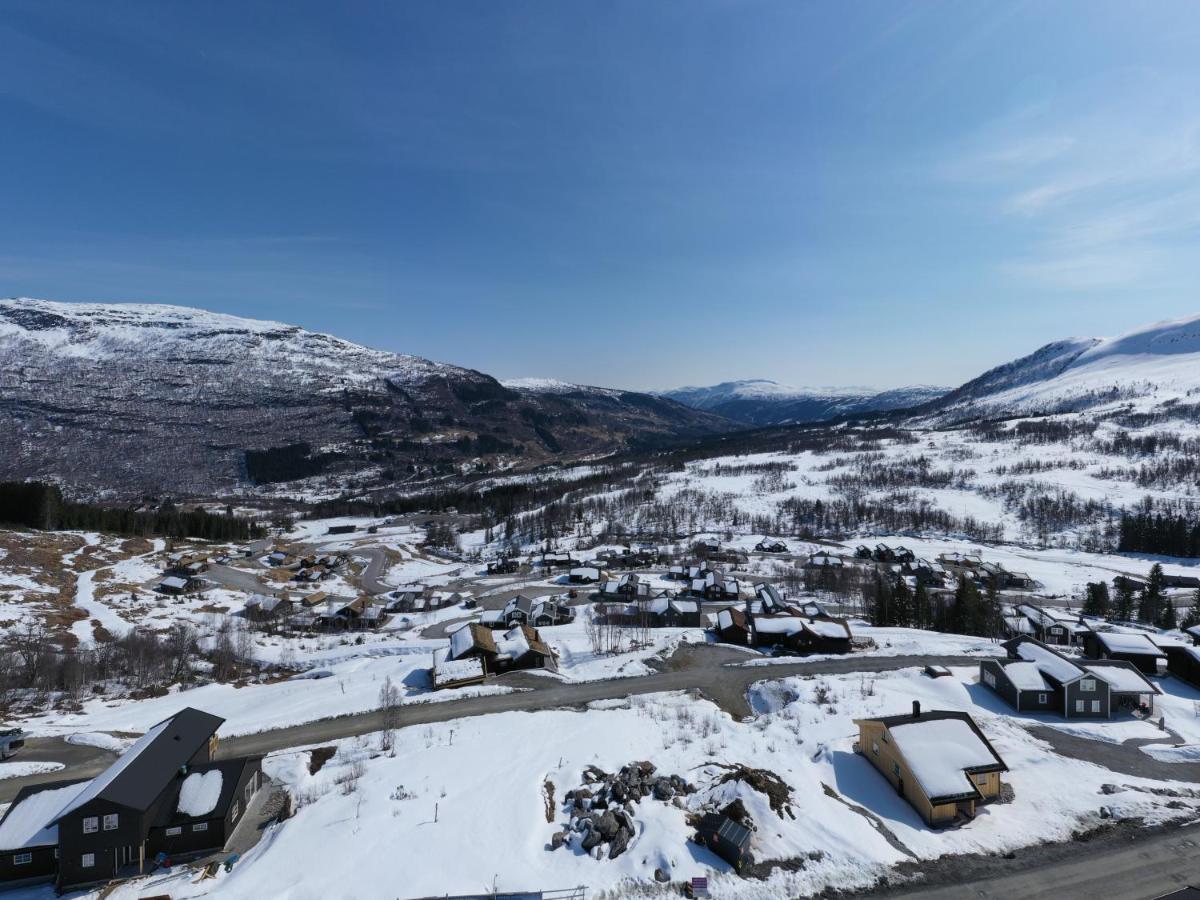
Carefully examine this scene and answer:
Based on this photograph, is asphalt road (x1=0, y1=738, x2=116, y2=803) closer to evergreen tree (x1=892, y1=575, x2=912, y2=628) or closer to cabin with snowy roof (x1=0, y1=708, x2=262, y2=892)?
cabin with snowy roof (x1=0, y1=708, x2=262, y2=892)

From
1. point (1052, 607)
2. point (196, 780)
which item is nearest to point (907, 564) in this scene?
point (1052, 607)

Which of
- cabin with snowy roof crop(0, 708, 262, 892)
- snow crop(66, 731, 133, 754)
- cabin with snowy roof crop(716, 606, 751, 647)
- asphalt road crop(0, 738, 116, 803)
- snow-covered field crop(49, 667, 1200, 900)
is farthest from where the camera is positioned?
cabin with snowy roof crop(716, 606, 751, 647)

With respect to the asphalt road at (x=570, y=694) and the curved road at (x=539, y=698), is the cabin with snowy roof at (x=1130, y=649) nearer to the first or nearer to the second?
the curved road at (x=539, y=698)

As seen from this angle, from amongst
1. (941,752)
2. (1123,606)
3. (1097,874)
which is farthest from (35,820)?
(1123,606)

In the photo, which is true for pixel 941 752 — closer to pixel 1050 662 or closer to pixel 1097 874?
pixel 1097 874

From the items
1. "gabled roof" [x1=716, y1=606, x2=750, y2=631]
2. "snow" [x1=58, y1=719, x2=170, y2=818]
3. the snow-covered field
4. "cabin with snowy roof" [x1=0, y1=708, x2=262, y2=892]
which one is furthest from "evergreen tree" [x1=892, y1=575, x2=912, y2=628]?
"snow" [x1=58, y1=719, x2=170, y2=818]

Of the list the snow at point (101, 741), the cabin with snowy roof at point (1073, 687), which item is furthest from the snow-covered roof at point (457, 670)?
the cabin with snowy roof at point (1073, 687)
